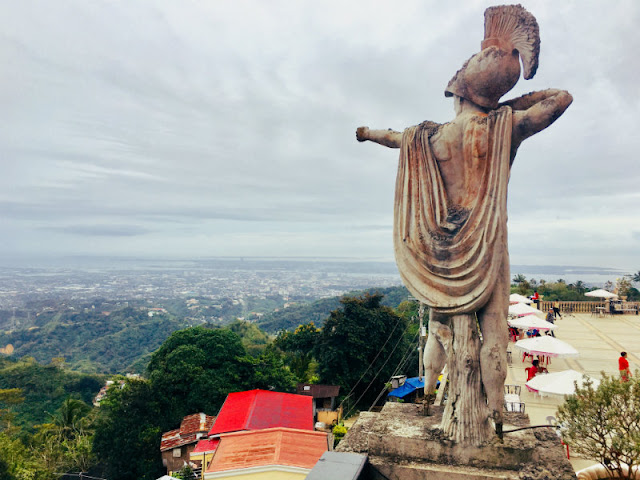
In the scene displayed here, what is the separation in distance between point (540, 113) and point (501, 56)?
2.21 ft

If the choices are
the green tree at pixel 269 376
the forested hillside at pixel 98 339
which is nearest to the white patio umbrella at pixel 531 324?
the green tree at pixel 269 376

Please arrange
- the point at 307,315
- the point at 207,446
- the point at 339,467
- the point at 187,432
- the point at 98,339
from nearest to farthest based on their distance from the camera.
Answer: the point at 339,467, the point at 207,446, the point at 187,432, the point at 98,339, the point at 307,315

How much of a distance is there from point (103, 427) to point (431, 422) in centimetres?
2095

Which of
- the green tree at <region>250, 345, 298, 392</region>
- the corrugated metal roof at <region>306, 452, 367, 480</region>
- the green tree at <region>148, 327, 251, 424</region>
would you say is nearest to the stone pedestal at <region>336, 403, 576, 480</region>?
the corrugated metal roof at <region>306, 452, 367, 480</region>

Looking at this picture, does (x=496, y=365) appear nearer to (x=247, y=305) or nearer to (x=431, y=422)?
(x=431, y=422)

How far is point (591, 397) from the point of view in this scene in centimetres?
542

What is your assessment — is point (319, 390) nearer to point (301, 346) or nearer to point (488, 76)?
point (301, 346)

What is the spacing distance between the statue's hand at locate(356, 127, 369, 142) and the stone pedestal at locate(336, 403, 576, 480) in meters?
2.98

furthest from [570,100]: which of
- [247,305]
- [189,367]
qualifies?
[247,305]

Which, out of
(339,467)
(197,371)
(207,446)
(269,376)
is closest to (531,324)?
(207,446)

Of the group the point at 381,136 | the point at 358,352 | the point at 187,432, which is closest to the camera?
the point at 381,136

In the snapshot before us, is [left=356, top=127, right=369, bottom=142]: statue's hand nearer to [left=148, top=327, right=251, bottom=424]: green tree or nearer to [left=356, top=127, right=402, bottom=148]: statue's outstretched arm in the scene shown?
[left=356, top=127, right=402, bottom=148]: statue's outstretched arm

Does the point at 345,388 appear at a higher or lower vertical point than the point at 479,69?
lower

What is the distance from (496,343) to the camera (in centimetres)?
395
